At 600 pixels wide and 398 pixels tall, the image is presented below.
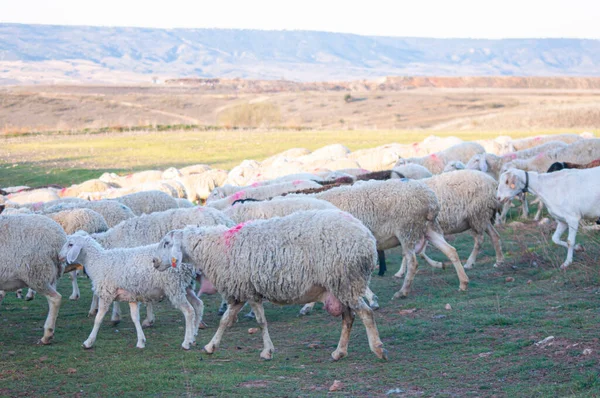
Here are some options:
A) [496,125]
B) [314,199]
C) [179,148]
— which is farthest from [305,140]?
[314,199]

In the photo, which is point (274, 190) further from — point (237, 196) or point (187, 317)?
point (187, 317)

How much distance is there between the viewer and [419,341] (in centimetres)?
821

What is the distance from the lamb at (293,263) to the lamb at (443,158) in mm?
11830

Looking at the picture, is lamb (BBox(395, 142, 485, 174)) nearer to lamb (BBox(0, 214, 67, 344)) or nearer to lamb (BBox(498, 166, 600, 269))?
lamb (BBox(498, 166, 600, 269))

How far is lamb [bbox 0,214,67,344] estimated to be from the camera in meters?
9.02

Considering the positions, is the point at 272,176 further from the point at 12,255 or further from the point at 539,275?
the point at 12,255

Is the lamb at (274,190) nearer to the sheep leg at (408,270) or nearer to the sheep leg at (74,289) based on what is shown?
the sheep leg at (74,289)

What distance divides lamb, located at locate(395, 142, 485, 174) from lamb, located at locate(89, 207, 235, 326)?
32.7 feet

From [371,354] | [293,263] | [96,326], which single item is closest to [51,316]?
[96,326]

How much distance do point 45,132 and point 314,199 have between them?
138 feet

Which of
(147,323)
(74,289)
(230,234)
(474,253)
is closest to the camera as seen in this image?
(230,234)

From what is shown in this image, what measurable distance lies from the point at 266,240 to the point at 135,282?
190 cm

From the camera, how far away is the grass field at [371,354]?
6.70 m

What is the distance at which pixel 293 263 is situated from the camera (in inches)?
306
